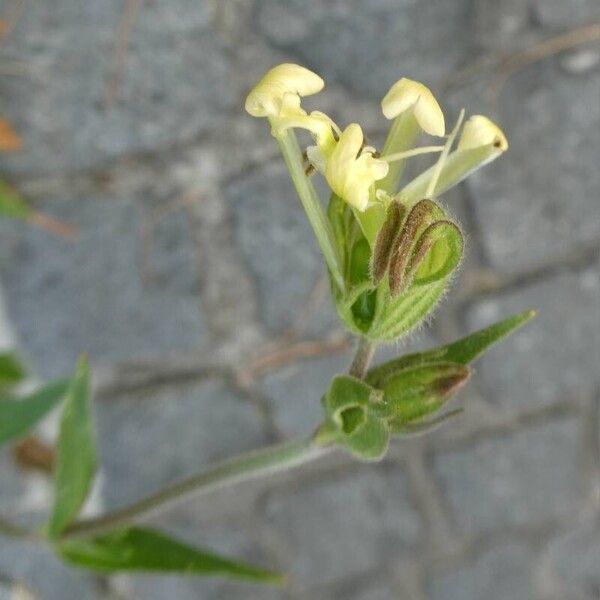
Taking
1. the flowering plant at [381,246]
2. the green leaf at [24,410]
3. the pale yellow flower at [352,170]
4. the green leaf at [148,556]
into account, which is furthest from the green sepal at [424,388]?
the green leaf at [24,410]

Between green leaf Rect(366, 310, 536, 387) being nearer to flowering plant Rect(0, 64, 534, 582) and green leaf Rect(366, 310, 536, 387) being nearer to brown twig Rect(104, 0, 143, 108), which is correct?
flowering plant Rect(0, 64, 534, 582)

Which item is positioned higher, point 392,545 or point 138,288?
point 138,288

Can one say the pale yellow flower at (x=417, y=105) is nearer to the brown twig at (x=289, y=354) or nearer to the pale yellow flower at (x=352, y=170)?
the pale yellow flower at (x=352, y=170)

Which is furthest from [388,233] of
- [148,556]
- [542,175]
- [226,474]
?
[542,175]

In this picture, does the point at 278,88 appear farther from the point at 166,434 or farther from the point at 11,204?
Result: the point at 166,434

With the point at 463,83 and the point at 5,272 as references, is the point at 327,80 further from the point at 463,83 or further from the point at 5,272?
the point at 5,272

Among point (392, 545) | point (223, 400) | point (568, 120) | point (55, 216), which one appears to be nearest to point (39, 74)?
point (55, 216)

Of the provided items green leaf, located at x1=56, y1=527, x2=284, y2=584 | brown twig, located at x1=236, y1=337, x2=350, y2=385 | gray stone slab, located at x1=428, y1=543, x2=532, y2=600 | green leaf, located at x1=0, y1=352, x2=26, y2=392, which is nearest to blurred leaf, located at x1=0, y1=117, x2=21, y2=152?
green leaf, located at x1=0, y1=352, x2=26, y2=392
